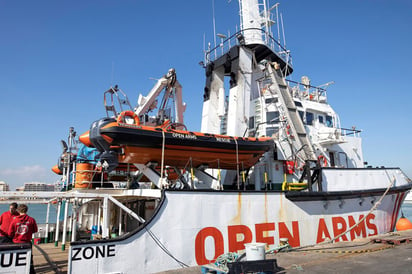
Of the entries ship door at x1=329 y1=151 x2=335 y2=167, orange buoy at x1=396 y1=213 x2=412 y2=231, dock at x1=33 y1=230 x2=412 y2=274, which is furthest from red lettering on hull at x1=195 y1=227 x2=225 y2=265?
orange buoy at x1=396 y1=213 x2=412 y2=231

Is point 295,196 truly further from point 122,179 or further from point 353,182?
point 122,179

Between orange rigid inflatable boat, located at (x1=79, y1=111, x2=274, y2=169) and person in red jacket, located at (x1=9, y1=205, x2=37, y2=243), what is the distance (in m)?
2.78

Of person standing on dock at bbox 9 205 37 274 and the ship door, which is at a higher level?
the ship door

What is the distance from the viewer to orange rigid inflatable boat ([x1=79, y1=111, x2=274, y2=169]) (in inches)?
298

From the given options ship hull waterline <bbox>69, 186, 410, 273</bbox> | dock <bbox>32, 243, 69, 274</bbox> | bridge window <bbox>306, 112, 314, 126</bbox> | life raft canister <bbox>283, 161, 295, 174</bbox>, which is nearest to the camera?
ship hull waterline <bbox>69, 186, 410, 273</bbox>

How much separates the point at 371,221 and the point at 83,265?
365 inches

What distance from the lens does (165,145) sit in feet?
26.3

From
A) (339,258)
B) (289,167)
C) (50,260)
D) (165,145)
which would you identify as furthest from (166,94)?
(339,258)

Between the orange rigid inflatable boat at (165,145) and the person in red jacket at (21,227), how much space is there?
9.13ft

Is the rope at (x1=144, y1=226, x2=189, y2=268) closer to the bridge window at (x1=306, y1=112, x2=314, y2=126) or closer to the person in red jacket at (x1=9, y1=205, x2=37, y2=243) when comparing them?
the person in red jacket at (x1=9, y1=205, x2=37, y2=243)

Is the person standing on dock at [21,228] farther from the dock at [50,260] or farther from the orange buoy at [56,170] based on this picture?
the orange buoy at [56,170]

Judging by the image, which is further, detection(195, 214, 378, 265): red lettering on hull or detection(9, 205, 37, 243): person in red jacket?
detection(195, 214, 378, 265): red lettering on hull

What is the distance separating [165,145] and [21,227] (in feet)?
12.8

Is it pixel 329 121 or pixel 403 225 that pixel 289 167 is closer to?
pixel 329 121
